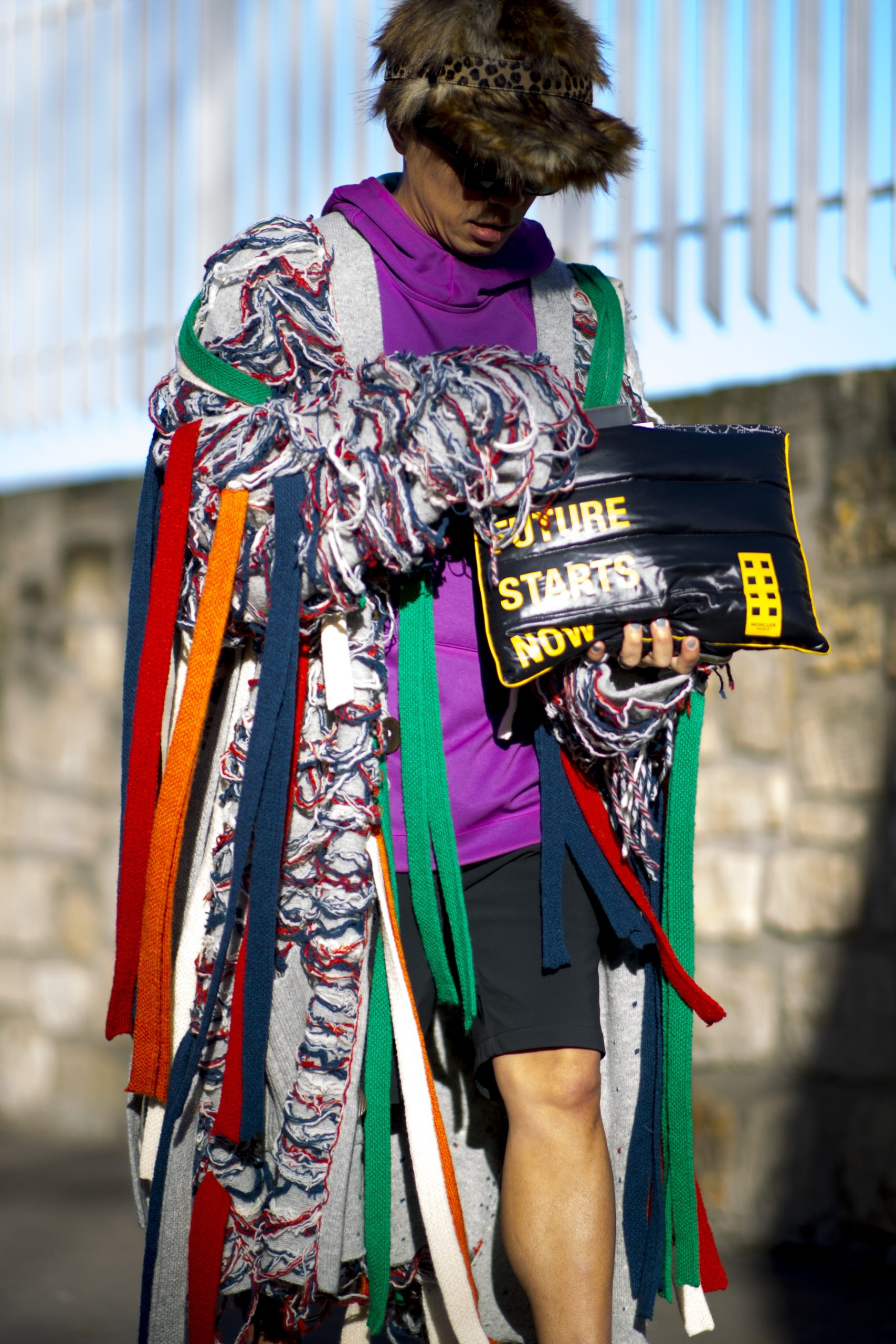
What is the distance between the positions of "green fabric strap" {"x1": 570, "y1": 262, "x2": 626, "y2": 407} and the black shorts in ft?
1.96

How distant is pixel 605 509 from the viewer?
1.56 m

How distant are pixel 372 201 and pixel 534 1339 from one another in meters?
1.65

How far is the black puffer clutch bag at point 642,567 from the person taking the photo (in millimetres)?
1536

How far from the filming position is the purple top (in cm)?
166

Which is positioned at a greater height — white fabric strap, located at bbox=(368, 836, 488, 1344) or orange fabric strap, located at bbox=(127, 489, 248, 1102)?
orange fabric strap, located at bbox=(127, 489, 248, 1102)

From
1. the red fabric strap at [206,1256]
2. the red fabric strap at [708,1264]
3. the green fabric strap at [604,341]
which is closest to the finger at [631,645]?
the green fabric strap at [604,341]

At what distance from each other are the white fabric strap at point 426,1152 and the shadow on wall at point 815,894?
1.25m

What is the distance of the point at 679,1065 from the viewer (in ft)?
5.83

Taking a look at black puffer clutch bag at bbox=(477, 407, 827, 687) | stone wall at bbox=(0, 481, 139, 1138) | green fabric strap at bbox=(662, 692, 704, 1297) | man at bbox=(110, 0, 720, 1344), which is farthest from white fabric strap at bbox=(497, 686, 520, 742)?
stone wall at bbox=(0, 481, 139, 1138)

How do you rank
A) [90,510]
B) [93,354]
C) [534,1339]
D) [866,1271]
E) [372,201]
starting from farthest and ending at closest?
[93,354] → [90,510] → [866,1271] → [534,1339] → [372,201]

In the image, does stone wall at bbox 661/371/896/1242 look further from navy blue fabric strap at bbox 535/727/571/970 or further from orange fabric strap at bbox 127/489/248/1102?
orange fabric strap at bbox 127/489/248/1102

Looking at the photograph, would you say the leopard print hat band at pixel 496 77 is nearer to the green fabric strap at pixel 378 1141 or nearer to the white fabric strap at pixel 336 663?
the white fabric strap at pixel 336 663

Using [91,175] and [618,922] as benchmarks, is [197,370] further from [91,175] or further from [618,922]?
[91,175]

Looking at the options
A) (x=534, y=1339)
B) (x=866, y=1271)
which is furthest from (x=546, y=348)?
(x=866, y=1271)
